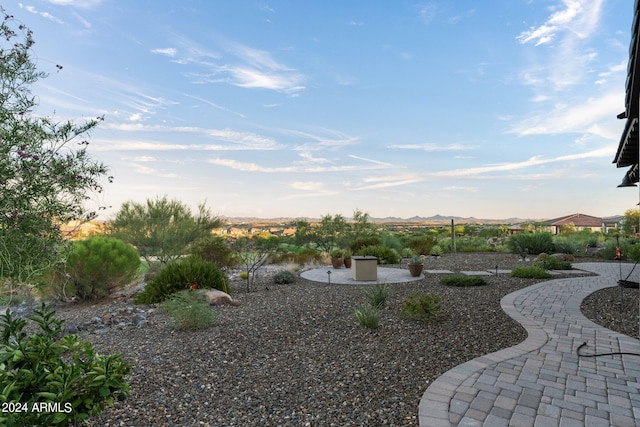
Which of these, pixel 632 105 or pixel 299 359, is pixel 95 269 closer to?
pixel 299 359

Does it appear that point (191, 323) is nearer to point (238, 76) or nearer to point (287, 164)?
point (238, 76)

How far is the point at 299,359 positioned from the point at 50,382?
2.30 m

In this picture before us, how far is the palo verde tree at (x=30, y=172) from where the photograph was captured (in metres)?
3.34

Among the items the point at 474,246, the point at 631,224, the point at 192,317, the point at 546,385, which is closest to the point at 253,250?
the point at 192,317

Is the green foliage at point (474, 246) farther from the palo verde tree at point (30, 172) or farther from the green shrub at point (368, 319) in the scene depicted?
the palo verde tree at point (30, 172)

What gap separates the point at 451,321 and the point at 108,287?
843 cm

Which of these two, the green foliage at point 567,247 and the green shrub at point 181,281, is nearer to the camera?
the green shrub at point 181,281

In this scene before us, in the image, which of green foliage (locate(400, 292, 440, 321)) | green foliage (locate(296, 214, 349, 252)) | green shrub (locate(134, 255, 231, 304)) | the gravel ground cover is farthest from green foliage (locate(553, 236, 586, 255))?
green shrub (locate(134, 255, 231, 304))

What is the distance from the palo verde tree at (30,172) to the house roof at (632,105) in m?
5.91

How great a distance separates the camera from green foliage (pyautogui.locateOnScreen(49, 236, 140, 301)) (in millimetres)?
8805

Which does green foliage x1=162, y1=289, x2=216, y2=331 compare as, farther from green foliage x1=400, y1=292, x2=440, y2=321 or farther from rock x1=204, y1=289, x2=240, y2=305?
green foliage x1=400, y1=292, x2=440, y2=321

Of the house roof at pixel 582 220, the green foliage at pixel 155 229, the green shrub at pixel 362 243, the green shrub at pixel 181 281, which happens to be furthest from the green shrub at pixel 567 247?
the house roof at pixel 582 220

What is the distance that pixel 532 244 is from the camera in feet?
53.9

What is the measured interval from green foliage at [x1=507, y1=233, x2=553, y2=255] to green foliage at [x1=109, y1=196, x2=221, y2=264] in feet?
45.8
